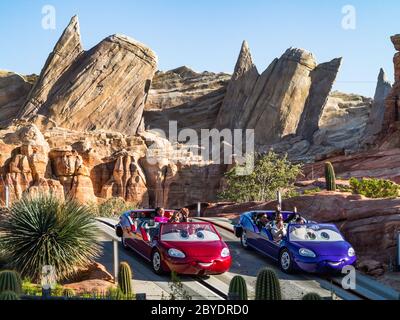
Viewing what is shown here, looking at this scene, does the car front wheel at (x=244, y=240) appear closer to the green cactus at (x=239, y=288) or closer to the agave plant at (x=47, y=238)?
the agave plant at (x=47, y=238)

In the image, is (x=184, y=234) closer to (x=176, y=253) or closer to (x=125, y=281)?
(x=176, y=253)

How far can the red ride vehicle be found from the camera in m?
13.9

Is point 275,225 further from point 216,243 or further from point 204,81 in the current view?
point 204,81

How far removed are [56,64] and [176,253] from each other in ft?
174

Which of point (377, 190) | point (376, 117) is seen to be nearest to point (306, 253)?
point (377, 190)

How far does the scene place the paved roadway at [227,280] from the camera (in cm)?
1312

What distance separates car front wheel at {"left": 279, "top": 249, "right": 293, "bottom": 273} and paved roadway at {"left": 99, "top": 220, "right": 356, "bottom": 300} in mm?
138

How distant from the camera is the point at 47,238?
14094mm

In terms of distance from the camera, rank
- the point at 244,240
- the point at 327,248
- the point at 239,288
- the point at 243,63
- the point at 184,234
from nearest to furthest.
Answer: the point at 239,288 < the point at 327,248 < the point at 184,234 < the point at 244,240 < the point at 243,63

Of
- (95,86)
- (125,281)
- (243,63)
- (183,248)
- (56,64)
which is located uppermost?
(243,63)

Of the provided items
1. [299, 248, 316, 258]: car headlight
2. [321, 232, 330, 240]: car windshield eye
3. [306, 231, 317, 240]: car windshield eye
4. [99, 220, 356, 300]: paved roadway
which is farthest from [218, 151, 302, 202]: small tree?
[299, 248, 316, 258]: car headlight

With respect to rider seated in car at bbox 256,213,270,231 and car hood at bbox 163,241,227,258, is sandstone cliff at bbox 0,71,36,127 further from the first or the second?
car hood at bbox 163,241,227,258
